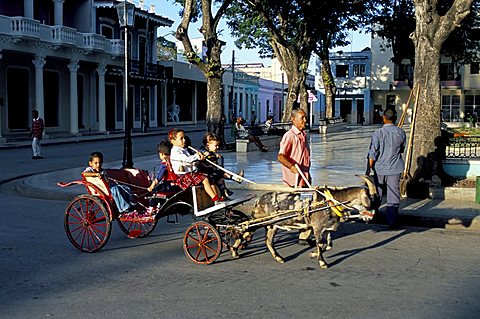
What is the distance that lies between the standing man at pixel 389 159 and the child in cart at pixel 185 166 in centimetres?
284

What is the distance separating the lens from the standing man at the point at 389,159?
8.89 meters

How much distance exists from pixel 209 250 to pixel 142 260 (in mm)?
864

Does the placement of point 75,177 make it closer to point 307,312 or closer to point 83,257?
point 83,257

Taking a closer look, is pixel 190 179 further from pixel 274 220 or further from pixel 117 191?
pixel 274 220

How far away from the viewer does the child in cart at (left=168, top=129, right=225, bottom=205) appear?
7391mm

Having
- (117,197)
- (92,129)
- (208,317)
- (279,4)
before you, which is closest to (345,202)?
(208,317)

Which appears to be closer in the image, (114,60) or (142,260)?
(142,260)

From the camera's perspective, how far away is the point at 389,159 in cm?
891

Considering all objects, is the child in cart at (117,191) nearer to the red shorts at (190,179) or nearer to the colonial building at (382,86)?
the red shorts at (190,179)

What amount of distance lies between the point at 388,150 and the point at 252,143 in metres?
14.0

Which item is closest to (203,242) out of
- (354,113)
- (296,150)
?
(296,150)

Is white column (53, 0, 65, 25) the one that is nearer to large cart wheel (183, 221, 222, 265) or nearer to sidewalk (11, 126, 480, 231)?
sidewalk (11, 126, 480, 231)

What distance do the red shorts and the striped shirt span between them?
2.97 meters

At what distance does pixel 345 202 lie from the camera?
665cm
